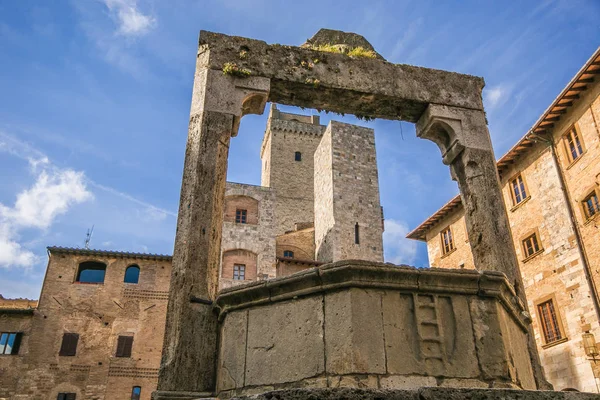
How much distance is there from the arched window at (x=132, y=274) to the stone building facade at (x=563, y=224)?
16704 mm

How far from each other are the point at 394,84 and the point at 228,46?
234 cm

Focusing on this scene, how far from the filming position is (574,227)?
16094mm

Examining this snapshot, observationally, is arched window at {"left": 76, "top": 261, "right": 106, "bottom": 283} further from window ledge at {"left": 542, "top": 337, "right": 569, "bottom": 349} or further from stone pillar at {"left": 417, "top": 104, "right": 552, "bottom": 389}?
stone pillar at {"left": 417, "top": 104, "right": 552, "bottom": 389}

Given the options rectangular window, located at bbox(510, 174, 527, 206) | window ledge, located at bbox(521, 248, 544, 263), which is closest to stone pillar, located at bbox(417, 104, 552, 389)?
window ledge, located at bbox(521, 248, 544, 263)

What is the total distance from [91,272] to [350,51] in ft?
69.3

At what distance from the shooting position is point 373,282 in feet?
14.2

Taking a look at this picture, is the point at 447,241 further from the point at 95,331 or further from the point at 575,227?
the point at 95,331

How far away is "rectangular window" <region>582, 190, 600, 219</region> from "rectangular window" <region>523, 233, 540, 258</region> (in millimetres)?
2449

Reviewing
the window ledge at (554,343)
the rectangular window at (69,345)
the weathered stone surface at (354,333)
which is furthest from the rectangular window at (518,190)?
the rectangular window at (69,345)

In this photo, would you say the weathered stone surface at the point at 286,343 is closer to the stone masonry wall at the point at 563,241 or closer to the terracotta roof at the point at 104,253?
the stone masonry wall at the point at 563,241

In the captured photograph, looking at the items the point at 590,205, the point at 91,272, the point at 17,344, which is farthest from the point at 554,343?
the point at 17,344

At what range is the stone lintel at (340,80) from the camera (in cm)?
711

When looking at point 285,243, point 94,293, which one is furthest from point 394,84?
point 285,243

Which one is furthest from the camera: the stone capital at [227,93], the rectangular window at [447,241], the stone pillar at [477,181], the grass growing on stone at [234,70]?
the rectangular window at [447,241]
